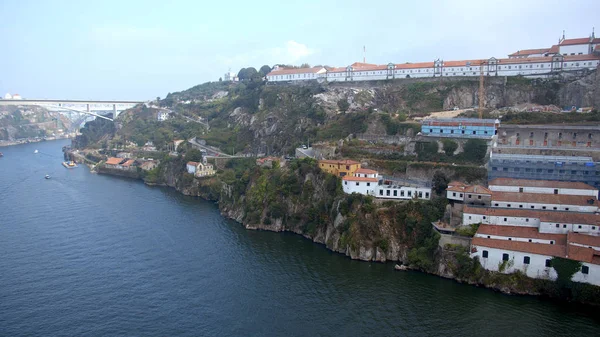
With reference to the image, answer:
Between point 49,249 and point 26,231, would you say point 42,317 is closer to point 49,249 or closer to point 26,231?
point 49,249

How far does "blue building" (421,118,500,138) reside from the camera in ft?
90.2

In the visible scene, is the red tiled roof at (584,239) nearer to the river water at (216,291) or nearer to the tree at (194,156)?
the river water at (216,291)

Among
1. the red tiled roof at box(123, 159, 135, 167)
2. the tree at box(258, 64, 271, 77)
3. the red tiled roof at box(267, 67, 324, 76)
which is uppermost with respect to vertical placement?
the tree at box(258, 64, 271, 77)

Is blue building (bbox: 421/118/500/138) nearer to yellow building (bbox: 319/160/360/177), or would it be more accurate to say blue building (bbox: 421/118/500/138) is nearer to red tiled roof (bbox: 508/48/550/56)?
yellow building (bbox: 319/160/360/177)

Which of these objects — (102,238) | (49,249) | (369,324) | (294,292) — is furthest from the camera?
(102,238)

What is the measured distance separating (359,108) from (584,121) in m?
17.7

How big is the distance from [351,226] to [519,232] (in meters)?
7.92

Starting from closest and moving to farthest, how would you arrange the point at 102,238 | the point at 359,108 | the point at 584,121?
the point at 102,238 < the point at 584,121 < the point at 359,108

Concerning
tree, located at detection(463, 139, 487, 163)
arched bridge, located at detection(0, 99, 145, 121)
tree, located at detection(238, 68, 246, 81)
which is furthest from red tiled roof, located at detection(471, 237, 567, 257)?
arched bridge, located at detection(0, 99, 145, 121)

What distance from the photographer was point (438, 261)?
Answer: 66.2ft

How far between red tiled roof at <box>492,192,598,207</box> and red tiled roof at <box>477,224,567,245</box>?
6.80 feet

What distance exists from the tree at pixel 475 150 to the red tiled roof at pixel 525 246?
844 centimetres

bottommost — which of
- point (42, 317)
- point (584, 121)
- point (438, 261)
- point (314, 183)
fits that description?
point (42, 317)

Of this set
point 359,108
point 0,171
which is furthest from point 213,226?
point 0,171
